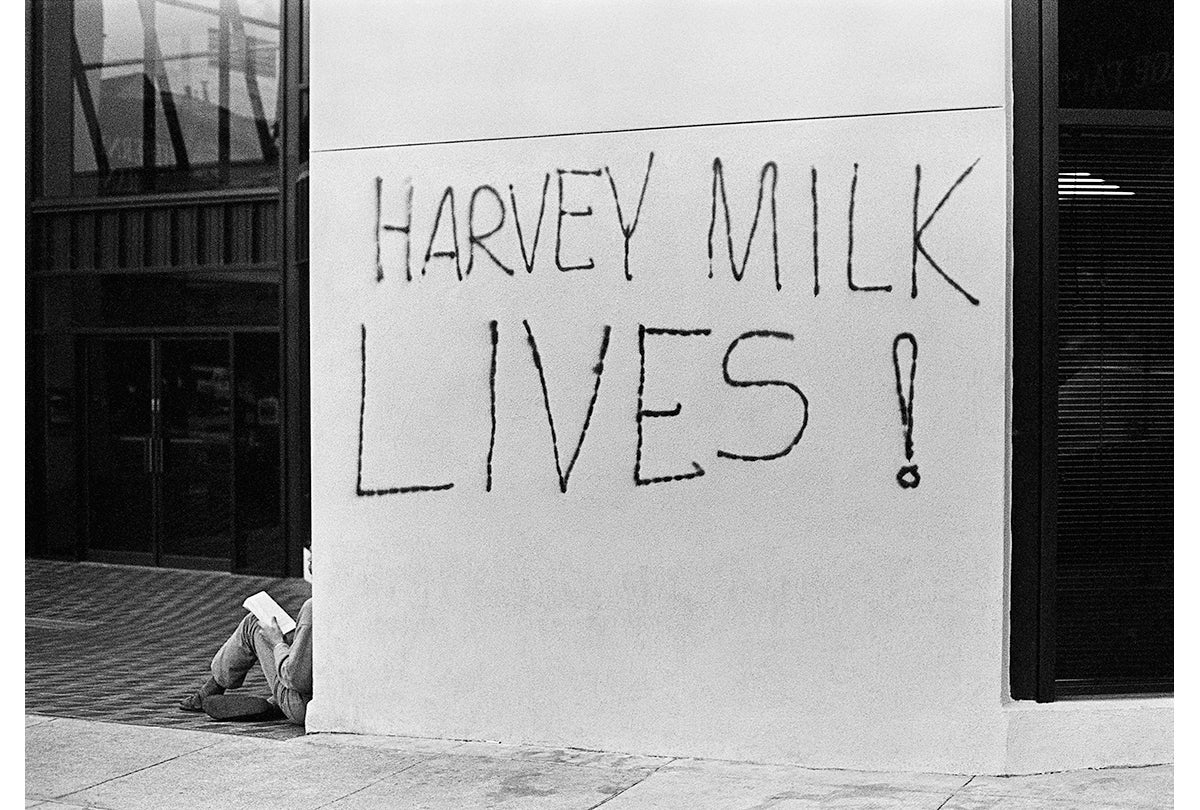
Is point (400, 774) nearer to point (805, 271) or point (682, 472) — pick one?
point (682, 472)

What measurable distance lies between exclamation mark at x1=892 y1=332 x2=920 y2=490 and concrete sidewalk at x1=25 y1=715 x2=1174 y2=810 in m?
1.15

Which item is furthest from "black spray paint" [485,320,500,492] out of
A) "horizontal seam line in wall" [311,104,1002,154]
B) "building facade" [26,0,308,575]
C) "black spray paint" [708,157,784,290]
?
"building facade" [26,0,308,575]

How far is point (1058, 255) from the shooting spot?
19.2 ft

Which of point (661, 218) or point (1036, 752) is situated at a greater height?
point (661, 218)

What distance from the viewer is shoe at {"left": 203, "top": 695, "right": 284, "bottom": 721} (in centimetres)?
716

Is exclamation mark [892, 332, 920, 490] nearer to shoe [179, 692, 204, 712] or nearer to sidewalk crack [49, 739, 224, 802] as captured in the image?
sidewalk crack [49, 739, 224, 802]

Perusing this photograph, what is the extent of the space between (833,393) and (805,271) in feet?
1.63

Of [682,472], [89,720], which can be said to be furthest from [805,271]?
Result: [89,720]

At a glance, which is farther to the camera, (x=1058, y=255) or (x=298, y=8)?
(x=298, y=8)

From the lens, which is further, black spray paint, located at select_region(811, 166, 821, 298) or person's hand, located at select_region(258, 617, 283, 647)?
person's hand, located at select_region(258, 617, 283, 647)

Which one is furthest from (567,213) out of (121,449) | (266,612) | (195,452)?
(121,449)

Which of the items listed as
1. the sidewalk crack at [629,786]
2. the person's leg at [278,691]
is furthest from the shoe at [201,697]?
the sidewalk crack at [629,786]

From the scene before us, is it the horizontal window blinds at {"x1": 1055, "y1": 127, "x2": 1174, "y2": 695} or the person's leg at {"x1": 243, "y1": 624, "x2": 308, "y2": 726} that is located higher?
the horizontal window blinds at {"x1": 1055, "y1": 127, "x2": 1174, "y2": 695}
